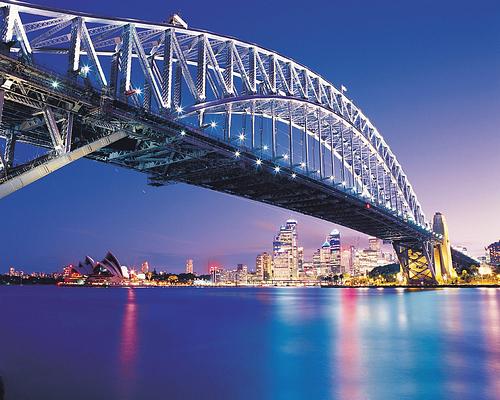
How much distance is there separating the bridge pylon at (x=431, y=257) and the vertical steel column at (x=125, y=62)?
240ft

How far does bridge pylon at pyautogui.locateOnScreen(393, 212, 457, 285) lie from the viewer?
288 feet

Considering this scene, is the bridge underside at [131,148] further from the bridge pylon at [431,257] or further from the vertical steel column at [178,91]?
the bridge pylon at [431,257]

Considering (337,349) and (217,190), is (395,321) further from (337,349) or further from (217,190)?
(217,190)

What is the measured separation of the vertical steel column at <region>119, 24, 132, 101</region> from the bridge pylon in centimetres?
7325

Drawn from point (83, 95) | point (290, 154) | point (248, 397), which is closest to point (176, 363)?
point (248, 397)

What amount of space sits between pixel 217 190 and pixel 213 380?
31.6m

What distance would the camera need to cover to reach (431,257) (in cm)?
8606

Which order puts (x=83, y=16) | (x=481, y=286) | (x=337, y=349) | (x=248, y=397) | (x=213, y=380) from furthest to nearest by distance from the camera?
(x=481, y=286)
(x=83, y=16)
(x=337, y=349)
(x=213, y=380)
(x=248, y=397)

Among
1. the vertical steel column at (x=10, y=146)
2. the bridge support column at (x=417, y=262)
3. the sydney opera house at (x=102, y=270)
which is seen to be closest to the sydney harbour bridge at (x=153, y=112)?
the vertical steel column at (x=10, y=146)

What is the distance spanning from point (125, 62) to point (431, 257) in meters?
75.5

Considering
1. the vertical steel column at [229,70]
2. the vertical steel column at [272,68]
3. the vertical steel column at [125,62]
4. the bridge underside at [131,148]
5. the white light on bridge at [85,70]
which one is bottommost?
the bridge underside at [131,148]

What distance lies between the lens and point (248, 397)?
427 inches

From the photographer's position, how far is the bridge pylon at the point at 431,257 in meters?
87.7

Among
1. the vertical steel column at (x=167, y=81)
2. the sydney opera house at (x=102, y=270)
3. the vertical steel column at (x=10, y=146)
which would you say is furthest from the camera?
the sydney opera house at (x=102, y=270)
